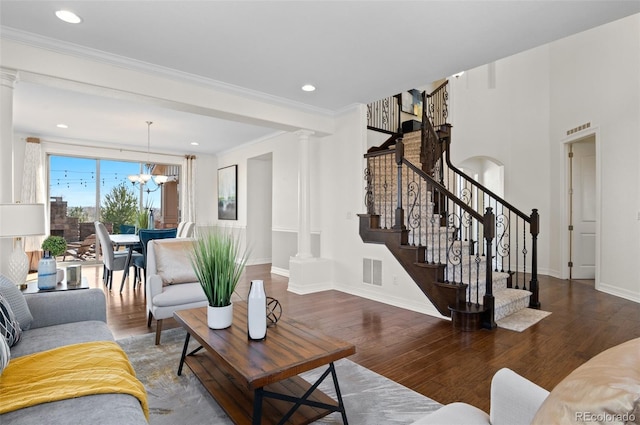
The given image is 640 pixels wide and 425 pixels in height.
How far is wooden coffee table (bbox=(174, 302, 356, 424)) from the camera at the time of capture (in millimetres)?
1624

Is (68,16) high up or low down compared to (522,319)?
up

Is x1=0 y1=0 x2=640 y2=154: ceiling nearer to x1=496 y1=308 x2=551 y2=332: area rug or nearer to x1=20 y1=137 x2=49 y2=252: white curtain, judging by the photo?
x1=20 y1=137 x2=49 y2=252: white curtain

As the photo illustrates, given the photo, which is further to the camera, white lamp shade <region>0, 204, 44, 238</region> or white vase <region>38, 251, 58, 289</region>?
white vase <region>38, 251, 58, 289</region>

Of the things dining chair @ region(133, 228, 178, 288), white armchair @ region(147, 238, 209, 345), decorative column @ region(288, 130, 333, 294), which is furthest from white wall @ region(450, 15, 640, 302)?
dining chair @ region(133, 228, 178, 288)

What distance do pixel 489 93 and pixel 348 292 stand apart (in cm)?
570

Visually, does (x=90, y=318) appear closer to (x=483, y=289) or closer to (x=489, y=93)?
(x=483, y=289)

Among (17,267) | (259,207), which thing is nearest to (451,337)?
(17,267)

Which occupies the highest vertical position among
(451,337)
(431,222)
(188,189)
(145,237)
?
(188,189)

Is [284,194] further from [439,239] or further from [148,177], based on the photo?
[439,239]

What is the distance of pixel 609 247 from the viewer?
515cm

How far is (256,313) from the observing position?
195cm

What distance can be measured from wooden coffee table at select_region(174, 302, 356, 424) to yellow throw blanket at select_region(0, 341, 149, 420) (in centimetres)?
45

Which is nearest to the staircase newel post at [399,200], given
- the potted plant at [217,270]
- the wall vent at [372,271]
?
the wall vent at [372,271]

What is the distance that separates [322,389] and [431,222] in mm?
2792
